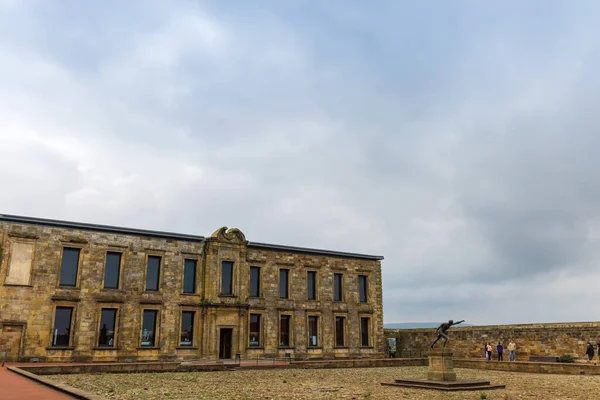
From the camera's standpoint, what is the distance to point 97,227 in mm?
29406

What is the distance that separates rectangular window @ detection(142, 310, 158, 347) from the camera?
30.0m

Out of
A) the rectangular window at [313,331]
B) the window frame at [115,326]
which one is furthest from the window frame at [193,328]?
the rectangular window at [313,331]

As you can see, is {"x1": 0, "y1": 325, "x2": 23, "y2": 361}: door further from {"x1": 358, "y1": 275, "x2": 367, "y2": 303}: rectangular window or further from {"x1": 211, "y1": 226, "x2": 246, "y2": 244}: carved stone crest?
{"x1": 358, "y1": 275, "x2": 367, "y2": 303}: rectangular window

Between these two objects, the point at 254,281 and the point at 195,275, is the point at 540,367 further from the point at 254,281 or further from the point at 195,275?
the point at 195,275

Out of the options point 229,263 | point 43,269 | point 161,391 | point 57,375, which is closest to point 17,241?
point 43,269

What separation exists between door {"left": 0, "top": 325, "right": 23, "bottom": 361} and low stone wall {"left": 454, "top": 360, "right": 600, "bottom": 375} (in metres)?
24.7

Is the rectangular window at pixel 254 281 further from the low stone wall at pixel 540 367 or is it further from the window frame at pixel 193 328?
the low stone wall at pixel 540 367

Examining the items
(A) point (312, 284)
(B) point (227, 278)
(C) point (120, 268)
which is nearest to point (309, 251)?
(A) point (312, 284)

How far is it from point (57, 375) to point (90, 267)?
9298 mm

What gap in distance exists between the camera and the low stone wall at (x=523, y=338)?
28.8 meters

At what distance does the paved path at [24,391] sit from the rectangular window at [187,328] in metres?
14.4

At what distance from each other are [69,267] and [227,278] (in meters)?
9.53

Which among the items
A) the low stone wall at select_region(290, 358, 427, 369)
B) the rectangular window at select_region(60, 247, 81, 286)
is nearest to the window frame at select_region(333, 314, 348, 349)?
the low stone wall at select_region(290, 358, 427, 369)

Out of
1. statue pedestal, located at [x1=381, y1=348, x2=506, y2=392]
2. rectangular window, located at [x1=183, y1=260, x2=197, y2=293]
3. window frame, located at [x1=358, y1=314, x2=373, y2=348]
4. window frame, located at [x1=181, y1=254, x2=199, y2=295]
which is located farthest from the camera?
window frame, located at [x1=358, y1=314, x2=373, y2=348]
